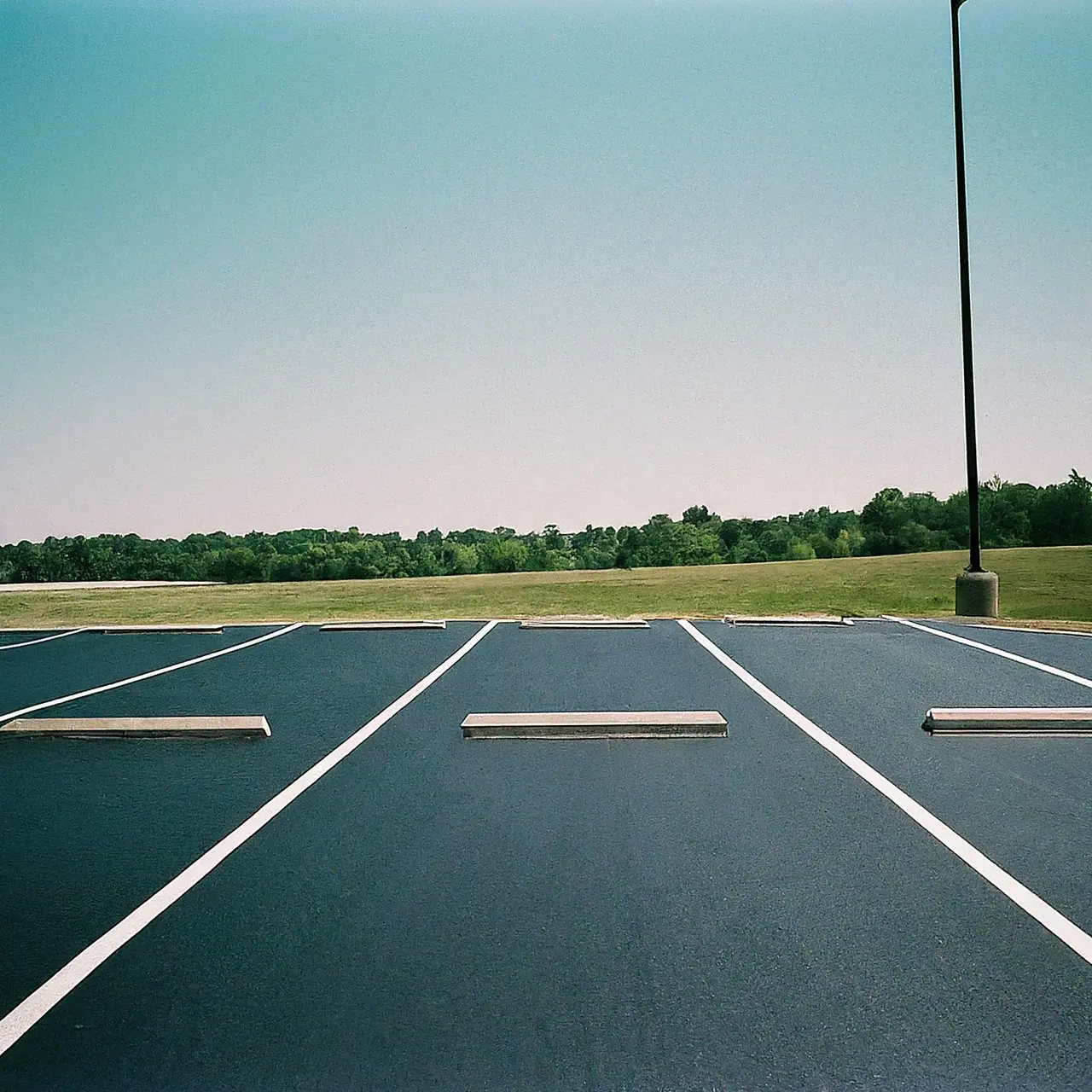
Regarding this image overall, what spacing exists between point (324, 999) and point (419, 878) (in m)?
1.16

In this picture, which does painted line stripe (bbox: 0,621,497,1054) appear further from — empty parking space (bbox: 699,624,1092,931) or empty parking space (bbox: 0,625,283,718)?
empty parking space (bbox: 0,625,283,718)

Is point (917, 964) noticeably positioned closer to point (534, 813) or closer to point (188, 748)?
point (534, 813)

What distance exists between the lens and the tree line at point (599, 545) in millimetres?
46250

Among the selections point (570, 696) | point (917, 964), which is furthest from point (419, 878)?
point (570, 696)

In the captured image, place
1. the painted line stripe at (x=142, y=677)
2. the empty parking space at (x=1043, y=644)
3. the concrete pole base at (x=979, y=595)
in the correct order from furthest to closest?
the concrete pole base at (x=979, y=595) < the empty parking space at (x=1043, y=644) < the painted line stripe at (x=142, y=677)

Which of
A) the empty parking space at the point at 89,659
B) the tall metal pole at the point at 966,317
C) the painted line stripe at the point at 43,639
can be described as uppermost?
the tall metal pole at the point at 966,317

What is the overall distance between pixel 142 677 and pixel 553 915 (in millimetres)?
8177

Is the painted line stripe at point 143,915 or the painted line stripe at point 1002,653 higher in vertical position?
the painted line stripe at point 1002,653

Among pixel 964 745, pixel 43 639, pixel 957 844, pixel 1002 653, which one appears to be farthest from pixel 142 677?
pixel 1002 653

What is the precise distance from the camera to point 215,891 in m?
4.38

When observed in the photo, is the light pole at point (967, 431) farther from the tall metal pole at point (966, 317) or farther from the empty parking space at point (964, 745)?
the empty parking space at point (964, 745)

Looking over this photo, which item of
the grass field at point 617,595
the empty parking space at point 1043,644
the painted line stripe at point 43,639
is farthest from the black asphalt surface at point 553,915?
the grass field at point 617,595

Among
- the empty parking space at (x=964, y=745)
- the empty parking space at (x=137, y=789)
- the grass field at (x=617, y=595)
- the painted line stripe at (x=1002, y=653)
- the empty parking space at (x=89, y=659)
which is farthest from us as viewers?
the grass field at (x=617, y=595)

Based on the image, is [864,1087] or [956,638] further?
[956,638]
